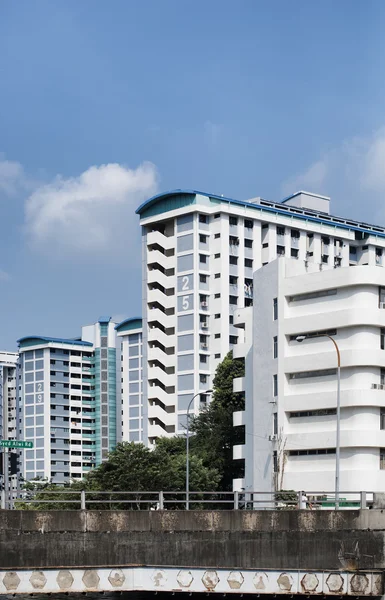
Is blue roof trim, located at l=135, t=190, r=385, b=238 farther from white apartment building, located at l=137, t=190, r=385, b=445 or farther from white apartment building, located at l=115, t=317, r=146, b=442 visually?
white apartment building, located at l=115, t=317, r=146, b=442

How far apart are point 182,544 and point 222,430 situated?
6125cm

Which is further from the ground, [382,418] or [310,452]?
[382,418]

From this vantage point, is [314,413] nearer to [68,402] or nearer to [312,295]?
[312,295]

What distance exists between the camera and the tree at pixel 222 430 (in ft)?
289

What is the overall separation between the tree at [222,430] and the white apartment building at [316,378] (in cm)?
1180

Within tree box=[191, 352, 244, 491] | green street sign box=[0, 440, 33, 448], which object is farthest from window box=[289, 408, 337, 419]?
green street sign box=[0, 440, 33, 448]

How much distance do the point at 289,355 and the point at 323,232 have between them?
2182 inches

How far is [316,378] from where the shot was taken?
230 feet

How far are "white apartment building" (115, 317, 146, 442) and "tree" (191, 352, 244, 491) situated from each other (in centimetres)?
5958

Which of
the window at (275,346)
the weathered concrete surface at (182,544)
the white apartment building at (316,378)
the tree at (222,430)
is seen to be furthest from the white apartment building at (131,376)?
the weathered concrete surface at (182,544)

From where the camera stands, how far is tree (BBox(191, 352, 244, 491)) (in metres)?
87.9

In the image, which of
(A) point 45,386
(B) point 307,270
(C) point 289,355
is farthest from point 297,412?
(A) point 45,386

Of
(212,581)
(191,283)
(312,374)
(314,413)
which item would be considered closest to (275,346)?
(312,374)

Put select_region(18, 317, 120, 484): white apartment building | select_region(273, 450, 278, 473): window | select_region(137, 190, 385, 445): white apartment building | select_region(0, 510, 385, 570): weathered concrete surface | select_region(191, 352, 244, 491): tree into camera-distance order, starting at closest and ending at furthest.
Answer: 1. select_region(0, 510, 385, 570): weathered concrete surface
2. select_region(273, 450, 278, 473): window
3. select_region(191, 352, 244, 491): tree
4. select_region(137, 190, 385, 445): white apartment building
5. select_region(18, 317, 120, 484): white apartment building
